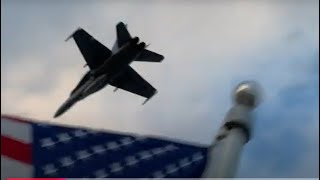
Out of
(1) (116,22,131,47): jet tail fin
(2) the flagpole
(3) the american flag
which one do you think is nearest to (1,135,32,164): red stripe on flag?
(3) the american flag

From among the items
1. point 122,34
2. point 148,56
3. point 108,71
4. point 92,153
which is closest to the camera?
point 92,153

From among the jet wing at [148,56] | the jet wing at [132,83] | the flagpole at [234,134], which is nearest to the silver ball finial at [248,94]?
the flagpole at [234,134]

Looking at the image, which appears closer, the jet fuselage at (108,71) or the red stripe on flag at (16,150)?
the red stripe on flag at (16,150)

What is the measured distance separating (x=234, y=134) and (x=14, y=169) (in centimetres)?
598

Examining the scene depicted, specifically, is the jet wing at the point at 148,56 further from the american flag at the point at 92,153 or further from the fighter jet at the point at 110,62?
the american flag at the point at 92,153

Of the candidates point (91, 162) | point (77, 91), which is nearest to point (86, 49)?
point (77, 91)

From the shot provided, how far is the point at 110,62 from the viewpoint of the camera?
187 ft

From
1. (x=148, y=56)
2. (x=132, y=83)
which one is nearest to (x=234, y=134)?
(x=148, y=56)

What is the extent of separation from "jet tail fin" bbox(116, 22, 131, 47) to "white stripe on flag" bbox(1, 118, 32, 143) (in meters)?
36.6

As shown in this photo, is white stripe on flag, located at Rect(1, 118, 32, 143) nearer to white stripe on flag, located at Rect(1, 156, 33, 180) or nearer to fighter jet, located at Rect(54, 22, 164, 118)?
white stripe on flag, located at Rect(1, 156, 33, 180)

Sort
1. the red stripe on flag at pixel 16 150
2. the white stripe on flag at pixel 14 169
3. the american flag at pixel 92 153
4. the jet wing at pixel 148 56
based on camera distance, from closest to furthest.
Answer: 1. the white stripe on flag at pixel 14 169
2. the red stripe on flag at pixel 16 150
3. the american flag at pixel 92 153
4. the jet wing at pixel 148 56

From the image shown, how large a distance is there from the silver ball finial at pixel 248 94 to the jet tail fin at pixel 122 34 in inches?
1332

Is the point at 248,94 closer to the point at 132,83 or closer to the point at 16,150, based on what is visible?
the point at 16,150

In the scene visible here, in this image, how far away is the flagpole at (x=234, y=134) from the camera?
17.5 meters
